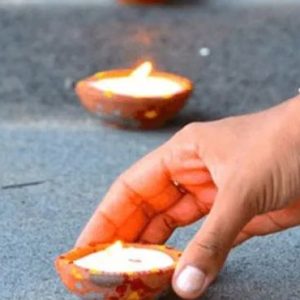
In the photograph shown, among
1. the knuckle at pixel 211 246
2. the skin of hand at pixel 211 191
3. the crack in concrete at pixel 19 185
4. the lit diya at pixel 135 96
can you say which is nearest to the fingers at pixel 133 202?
the skin of hand at pixel 211 191

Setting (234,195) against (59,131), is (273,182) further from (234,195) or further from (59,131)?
(59,131)

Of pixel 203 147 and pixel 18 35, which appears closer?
pixel 203 147

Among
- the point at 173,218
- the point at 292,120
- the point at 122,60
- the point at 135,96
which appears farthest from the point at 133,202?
the point at 122,60

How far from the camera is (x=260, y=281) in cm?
75

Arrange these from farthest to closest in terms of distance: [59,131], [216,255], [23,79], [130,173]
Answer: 1. [23,79]
2. [59,131]
3. [130,173]
4. [216,255]

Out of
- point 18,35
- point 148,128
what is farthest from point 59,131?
point 18,35

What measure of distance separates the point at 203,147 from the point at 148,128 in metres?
0.44

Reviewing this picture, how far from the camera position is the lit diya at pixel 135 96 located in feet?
3.53

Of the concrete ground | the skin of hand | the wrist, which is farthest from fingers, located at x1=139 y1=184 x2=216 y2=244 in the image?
the concrete ground

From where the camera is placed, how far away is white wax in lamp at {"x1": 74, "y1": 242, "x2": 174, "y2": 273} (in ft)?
2.22

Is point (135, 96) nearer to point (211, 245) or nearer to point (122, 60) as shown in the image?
point (122, 60)

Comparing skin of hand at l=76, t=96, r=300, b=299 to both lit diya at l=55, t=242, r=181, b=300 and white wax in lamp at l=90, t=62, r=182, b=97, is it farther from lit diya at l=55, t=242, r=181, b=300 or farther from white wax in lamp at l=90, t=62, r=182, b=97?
white wax in lamp at l=90, t=62, r=182, b=97

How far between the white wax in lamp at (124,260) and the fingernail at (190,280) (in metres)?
0.05

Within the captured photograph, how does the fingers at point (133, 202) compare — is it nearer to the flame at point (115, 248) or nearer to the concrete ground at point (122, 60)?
the flame at point (115, 248)
